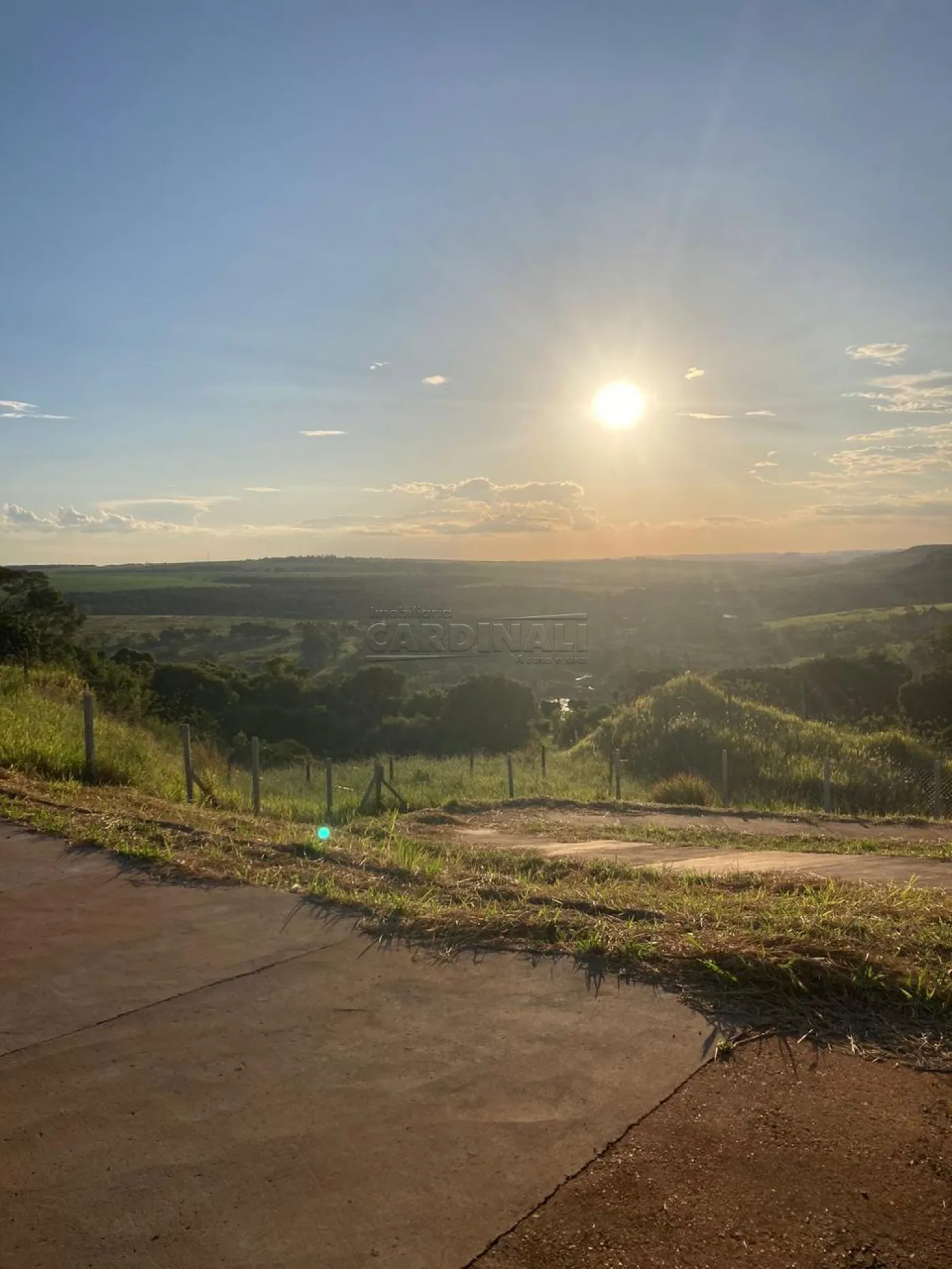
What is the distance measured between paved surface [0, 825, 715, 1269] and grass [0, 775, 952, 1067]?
0.23 meters

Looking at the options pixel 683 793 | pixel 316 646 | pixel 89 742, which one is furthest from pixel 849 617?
pixel 89 742

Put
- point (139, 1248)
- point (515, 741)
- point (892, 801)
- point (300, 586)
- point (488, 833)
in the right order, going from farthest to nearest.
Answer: point (300, 586)
point (515, 741)
point (892, 801)
point (488, 833)
point (139, 1248)

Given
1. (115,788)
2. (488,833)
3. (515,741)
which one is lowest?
(515,741)

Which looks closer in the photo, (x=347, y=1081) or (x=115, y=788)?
(x=347, y=1081)

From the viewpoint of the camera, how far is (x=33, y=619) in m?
22.7

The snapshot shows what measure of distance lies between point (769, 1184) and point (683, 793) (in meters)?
17.9

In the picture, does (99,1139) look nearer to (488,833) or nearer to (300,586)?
(488,833)

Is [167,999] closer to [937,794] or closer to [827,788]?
[827,788]

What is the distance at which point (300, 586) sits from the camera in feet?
288

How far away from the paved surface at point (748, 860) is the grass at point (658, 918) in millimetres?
1802

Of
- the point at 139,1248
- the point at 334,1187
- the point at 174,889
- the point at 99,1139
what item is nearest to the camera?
the point at 139,1248

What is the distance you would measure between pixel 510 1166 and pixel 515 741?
109ft

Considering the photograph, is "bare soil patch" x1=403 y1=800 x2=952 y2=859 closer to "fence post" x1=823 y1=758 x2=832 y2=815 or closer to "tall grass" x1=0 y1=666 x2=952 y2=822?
"tall grass" x1=0 y1=666 x2=952 y2=822

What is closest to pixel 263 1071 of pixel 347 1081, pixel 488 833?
pixel 347 1081
